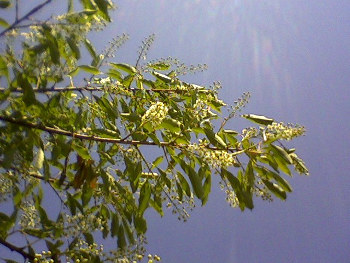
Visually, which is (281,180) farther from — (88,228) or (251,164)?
(88,228)

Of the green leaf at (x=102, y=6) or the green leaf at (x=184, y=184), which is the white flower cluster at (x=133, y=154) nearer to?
the green leaf at (x=184, y=184)

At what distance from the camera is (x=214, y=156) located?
5.98ft

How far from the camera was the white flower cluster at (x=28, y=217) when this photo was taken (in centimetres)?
203

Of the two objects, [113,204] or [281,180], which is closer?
[281,180]

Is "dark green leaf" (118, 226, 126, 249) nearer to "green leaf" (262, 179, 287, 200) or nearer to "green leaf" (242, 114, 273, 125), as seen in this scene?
"green leaf" (262, 179, 287, 200)

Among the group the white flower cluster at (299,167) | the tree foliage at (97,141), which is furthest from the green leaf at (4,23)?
the white flower cluster at (299,167)

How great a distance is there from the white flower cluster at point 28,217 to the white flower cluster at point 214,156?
2.42ft

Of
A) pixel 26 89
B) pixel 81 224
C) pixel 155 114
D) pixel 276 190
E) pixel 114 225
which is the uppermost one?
pixel 26 89

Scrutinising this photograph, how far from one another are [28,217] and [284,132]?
1.10 m

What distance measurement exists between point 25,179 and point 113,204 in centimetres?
42

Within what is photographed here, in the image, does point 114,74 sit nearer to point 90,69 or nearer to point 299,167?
point 90,69

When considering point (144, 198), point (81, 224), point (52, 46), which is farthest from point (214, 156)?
point (52, 46)

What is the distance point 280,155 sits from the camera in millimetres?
1795

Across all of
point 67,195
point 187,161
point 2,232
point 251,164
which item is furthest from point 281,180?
point 2,232
